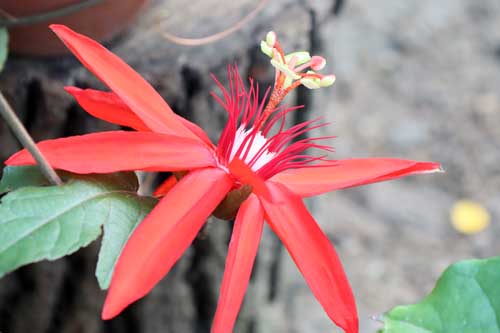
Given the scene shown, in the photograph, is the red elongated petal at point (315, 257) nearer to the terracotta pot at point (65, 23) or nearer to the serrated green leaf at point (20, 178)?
the serrated green leaf at point (20, 178)

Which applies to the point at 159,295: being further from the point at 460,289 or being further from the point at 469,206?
the point at 469,206

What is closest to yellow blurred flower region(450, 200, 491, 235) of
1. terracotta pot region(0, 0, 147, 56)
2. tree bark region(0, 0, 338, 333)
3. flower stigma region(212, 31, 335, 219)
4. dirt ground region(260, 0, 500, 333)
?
dirt ground region(260, 0, 500, 333)

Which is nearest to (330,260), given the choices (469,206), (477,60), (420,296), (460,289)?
(460,289)

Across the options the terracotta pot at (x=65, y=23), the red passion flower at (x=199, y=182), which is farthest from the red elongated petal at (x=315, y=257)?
the terracotta pot at (x=65, y=23)

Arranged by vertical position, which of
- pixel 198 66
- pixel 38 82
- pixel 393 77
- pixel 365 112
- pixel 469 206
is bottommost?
pixel 38 82

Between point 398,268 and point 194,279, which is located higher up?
point 398,268

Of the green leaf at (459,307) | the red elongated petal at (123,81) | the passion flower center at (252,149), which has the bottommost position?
the green leaf at (459,307)
